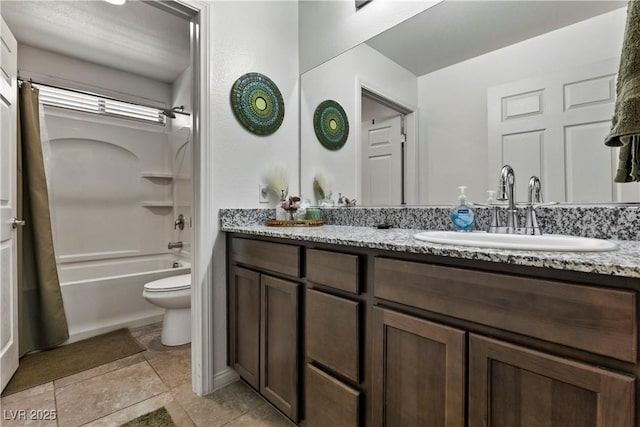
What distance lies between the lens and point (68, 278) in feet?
9.05

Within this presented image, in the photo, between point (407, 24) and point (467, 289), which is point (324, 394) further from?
point (407, 24)

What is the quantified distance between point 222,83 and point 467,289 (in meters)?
1.57

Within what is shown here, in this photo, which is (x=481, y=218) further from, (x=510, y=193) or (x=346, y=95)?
(x=346, y=95)

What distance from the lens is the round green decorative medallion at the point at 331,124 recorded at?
1925 mm

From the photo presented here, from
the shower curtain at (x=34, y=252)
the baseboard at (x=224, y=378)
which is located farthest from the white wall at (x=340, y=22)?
the baseboard at (x=224, y=378)

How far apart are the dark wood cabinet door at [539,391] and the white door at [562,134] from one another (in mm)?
711

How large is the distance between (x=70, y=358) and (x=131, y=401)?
795 millimetres

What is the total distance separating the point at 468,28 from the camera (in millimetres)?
1364

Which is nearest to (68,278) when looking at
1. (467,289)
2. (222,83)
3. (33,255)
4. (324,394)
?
(33,255)

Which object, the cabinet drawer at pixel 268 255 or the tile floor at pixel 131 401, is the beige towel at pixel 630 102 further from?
the tile floor at pixel 131 401

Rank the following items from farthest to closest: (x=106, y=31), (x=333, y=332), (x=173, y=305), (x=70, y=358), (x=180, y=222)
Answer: (x=180, y=222) → (x=106, y=31) → (x=173, y=305) → (x=70, y=358) → (x=333, y=332)

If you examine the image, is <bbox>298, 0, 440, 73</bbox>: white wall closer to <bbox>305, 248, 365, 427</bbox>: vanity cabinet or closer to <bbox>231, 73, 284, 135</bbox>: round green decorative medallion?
<bbox>231, 73, 284, 135</bbox>: round green decorative medallion

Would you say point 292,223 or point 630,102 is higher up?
point 630,102

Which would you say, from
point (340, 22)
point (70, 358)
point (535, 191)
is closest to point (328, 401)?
point (535, 191)
